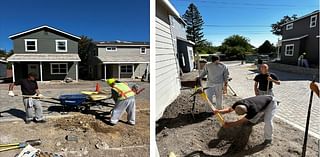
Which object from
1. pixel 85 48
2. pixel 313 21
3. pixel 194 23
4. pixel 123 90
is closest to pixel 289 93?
pixel 313 21

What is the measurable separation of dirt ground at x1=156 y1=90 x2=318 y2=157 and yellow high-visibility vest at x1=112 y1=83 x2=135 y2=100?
0.48 m

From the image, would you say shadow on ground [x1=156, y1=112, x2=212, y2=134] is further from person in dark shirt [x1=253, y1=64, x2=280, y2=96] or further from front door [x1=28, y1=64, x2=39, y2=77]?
front door [x1=28, y1=64, x2=39, y2=77]

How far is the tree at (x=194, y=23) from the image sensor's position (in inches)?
41.3

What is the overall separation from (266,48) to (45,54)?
62.1 inches

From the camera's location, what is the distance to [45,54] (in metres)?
1.68

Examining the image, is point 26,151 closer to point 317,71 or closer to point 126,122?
point 126,122

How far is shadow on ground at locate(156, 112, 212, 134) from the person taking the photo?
1.43 metres

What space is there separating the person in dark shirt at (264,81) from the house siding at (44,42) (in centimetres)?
135

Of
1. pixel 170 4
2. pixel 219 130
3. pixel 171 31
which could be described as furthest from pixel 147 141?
pixel 170 4

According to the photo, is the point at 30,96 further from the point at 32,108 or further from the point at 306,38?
the point at 306,38

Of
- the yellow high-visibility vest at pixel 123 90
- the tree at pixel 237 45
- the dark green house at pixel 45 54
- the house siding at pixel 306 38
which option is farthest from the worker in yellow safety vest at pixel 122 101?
the house siding at pixel 306 38

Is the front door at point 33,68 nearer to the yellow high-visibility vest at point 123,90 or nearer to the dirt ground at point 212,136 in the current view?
the yellow high-visibility vest at point 123,90

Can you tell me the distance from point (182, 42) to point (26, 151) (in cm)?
139

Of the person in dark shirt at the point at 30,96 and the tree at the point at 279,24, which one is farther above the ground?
the tree at the point at 279,24
